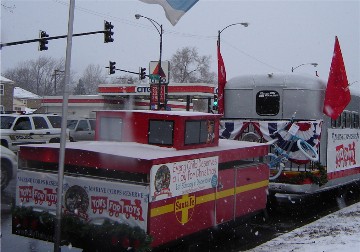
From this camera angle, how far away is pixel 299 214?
1188 cm

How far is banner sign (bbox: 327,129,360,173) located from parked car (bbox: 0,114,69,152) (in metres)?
11.2

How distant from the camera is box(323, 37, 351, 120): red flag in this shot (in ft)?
37.9

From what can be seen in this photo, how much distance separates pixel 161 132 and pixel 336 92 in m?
5.79

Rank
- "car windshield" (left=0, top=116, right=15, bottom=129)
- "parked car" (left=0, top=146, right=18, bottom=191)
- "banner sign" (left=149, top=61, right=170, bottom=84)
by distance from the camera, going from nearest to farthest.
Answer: "parked car" (left=0, top=146, right=18, bottom=191)
"car windshield" (left=0, top=116, right=15, bottom=129)
"banner sign" (left=149, top=61, right=170, bottom=84)

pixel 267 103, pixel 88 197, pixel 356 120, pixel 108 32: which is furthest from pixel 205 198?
pixel 108 32

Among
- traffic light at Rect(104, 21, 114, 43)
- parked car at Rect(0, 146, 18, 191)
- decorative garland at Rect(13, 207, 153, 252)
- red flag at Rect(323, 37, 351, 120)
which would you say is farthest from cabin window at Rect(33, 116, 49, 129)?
decorative garland at Rect(13, 207, 153, 252)

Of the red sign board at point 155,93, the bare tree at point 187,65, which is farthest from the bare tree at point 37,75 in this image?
the red sign board at point 155,93

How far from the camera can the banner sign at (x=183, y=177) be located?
6285 mm

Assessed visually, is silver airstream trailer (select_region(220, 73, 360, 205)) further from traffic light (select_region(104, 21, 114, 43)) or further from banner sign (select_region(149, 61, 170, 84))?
banner sign (select_region(149, 61, 170, 84))

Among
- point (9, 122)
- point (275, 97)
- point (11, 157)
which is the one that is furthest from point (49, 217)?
point (9, 122)

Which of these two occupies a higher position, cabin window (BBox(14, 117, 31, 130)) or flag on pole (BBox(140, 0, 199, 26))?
flag on pole (BBox(140, 0, 199, 26))

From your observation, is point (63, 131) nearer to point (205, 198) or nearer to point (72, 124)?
point (205, 198)

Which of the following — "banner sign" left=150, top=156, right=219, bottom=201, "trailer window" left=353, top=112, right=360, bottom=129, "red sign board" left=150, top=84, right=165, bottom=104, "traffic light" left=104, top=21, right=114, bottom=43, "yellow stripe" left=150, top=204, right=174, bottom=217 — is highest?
"traffic light" left=104, top=21, right=114, bottom=43

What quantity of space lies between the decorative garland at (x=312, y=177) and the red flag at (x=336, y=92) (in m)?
1.29
